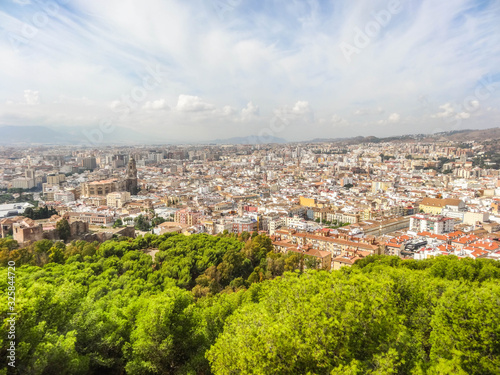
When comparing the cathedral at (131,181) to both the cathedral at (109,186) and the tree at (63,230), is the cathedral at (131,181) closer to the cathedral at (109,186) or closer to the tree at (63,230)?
the cathedral at (109,186)

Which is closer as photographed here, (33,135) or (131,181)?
(131,181)

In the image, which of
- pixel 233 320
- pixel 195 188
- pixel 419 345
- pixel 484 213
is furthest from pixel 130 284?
pixel 195 188

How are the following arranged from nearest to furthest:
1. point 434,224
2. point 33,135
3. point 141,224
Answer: point 434,224, point 141,224, point 33,135

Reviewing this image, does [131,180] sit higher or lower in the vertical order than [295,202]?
higher

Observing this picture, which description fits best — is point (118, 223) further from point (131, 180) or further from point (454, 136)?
point (454, 136)

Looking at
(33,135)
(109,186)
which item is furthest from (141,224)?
(33,135)

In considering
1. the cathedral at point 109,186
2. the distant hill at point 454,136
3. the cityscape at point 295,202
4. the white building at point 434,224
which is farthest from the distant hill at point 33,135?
the distant hill at point 454,136

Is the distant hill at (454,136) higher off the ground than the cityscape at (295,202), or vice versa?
the distant hill at (454,136)

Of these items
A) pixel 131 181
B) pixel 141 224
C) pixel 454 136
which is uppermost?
pixel 454 136
